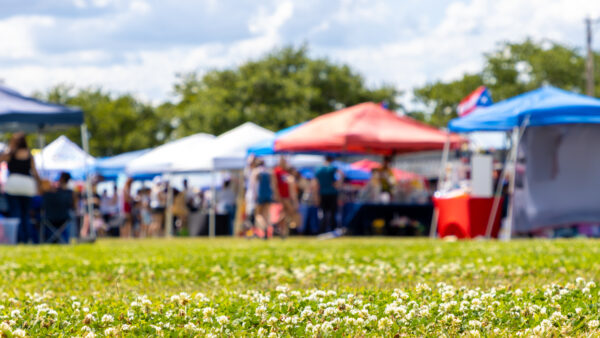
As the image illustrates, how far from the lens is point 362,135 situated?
20.7m

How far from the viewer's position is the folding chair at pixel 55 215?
56.5ft

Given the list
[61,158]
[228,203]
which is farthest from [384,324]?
[61,158]

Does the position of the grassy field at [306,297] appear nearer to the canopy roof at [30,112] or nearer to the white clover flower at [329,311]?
the white clover flower at [329,311]

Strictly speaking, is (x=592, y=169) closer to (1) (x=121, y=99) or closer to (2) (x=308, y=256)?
(2) (x=308, y=256)

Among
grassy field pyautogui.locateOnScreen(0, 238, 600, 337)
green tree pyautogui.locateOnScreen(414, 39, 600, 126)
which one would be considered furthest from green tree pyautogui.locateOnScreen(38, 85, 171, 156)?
grassy field pyautogui.locateOnScreen(0, 238, 600, 337)

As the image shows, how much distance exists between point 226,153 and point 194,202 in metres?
4.66

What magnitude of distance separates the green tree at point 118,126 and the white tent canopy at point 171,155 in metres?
48.0

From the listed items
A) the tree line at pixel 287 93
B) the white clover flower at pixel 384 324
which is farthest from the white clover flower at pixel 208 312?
the tree line at pixel 287 93

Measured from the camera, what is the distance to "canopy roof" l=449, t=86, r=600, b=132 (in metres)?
16.3

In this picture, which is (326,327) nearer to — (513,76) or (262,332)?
(262,332)

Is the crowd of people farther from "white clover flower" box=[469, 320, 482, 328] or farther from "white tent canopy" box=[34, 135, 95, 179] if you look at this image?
"white clover flower" box=[469, 320, 482, 328]

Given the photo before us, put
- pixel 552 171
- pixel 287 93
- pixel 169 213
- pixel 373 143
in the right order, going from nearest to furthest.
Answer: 1. pixel 552 171
2. pixel 373 143
3. pixel 169 213
4. pixel 287 93

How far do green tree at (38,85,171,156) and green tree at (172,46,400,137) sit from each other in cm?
836

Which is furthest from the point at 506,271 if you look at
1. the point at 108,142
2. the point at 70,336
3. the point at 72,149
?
A: the point at 108,142
